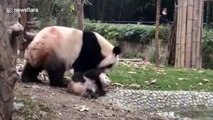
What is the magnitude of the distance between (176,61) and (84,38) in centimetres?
696

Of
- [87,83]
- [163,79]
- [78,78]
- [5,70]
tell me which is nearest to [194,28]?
[163,79]

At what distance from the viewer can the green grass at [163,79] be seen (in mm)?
10219

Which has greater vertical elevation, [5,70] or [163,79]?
[5,70]

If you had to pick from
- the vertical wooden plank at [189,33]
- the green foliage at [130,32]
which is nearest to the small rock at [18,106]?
the vertical wooden plank at [189,33]

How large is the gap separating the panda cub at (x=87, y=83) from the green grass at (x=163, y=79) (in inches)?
74.5

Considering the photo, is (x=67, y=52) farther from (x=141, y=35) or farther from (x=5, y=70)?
(x=141, y=35)

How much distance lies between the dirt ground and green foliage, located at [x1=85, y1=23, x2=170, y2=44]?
1221cm

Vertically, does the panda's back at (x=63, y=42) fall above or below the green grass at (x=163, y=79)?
above

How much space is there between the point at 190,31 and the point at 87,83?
638 centimetres

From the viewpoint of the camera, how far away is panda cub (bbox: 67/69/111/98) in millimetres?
7805

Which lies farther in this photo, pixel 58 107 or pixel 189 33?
pixel 189 33

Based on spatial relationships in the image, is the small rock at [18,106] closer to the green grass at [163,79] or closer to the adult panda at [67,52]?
the adult panda at [67,52]

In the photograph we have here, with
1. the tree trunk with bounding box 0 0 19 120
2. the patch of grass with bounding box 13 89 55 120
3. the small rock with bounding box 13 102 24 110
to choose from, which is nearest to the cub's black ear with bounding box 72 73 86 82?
the patch of grass with bounding box 13 89 55 120

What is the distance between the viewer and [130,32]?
22.0 m
